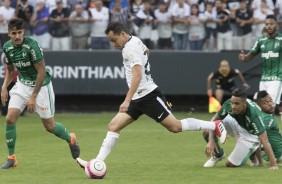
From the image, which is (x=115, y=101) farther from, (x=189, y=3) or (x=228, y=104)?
(x=228, y=104)

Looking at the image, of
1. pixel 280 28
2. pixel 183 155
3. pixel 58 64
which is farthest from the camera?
pixel 58 64

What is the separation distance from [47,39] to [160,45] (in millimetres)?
3357

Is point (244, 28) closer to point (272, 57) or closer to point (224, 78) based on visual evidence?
point (224, 78)

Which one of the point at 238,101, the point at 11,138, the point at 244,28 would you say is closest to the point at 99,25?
the point at 244,28

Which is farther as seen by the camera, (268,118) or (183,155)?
(183,155)

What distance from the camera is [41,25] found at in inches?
982

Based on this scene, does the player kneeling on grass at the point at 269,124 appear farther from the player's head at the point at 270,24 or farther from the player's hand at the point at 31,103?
the player's hand at the point at 31,103

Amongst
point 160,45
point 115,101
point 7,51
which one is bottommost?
point 115,101

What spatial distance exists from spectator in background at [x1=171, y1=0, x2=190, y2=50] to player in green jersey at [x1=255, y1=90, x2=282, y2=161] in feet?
36.0

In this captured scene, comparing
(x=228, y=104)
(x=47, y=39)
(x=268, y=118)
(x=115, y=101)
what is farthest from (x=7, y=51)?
(x=115, y=101)

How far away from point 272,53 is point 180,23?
8.34 metres

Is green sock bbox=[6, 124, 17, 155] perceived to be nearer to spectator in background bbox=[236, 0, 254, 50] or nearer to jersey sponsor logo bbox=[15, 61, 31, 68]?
jersey sponsor logo bbox=[15, 61, 31, 68]

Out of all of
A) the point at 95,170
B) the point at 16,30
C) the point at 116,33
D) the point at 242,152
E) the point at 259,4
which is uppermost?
the point at 116,33

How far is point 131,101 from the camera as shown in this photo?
12461 millimetres
